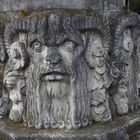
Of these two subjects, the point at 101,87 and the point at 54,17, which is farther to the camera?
the point at 101,87

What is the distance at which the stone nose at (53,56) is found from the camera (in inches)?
125

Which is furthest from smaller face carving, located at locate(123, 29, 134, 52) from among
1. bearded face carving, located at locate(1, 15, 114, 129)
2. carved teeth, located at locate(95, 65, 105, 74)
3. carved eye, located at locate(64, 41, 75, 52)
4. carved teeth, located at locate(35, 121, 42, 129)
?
carved teeth, located at locate(35, 121, 42, 129)

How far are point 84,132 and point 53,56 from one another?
751mm

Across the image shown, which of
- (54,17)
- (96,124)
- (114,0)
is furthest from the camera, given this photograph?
(114,0)

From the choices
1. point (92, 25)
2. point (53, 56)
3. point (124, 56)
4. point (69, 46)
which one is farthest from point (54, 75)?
point (124, 56)

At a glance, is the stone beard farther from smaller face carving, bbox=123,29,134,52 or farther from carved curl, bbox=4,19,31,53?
smaller face carving, bbox=123,29,134,52

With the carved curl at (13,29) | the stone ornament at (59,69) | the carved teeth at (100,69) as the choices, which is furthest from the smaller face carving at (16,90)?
the carved teeth at (100,69)

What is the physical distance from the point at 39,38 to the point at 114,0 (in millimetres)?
978

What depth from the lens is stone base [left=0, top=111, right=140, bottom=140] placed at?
10.5ft

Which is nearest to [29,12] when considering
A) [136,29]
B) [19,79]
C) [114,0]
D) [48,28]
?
[48,28]

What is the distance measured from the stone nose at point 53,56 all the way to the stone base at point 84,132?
0.65m

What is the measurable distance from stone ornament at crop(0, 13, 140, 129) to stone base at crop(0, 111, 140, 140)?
67 millimetres

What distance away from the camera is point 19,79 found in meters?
3.41

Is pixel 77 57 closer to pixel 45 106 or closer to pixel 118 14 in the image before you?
pixel 45 106
